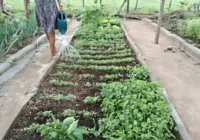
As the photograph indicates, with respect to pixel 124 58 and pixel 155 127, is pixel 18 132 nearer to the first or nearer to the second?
pixel 155 127

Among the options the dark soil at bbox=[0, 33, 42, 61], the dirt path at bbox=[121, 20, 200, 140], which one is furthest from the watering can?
the dirt path at bbox=[121, 20, 200, 140]

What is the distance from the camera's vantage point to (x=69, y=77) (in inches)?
173

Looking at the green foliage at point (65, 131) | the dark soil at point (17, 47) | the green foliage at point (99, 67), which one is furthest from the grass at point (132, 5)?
the green foliage at point (65, 131)

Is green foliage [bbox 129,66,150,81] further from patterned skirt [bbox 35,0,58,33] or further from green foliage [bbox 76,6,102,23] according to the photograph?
green foliage [bbox 76,6,102,23]

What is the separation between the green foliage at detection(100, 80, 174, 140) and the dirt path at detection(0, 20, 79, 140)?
1.06 metres

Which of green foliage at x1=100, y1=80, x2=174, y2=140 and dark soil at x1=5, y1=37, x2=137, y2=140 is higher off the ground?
green foliage at x1=100, y1=80, x2=174, y2=140

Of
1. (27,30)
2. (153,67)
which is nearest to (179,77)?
(153,67)

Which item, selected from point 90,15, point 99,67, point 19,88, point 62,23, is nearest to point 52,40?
point 62,23

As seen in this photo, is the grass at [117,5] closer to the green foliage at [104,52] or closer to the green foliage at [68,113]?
the green foliage at [104,52]

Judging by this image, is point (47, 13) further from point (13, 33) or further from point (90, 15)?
point (90, 15)

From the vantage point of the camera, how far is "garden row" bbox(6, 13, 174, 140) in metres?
2.50

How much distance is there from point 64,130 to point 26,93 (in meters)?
1.78

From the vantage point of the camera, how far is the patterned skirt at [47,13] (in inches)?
197

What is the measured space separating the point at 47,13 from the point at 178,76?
2628 mm
